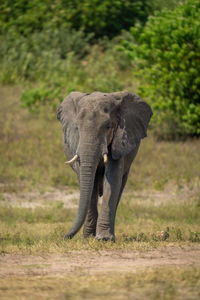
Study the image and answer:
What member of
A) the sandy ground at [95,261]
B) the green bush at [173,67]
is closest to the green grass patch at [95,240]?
the sandy ground at [95,261]

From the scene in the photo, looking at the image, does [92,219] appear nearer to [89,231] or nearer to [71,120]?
[89,231]

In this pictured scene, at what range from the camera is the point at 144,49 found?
17.5 m

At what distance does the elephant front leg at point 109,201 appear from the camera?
8406 millimetres

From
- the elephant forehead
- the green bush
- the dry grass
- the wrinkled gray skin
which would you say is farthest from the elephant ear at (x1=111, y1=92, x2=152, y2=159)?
the green bush

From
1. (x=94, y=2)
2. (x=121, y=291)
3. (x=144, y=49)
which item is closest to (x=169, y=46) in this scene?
(x=144, y=49)

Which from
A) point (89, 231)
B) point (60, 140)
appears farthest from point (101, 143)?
point (60, 140)

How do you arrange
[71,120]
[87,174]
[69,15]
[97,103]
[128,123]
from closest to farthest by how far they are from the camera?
[87,174] < [97,103] < [71,120] < [128,123] < [69,15]

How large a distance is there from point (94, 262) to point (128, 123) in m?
2.84

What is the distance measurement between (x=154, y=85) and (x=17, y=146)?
432 cm

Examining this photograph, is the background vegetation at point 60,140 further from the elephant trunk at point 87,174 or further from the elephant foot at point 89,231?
the elephant trunk at point 87,174

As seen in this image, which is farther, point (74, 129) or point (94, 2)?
point (94, 2)

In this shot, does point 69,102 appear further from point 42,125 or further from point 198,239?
point 42,125

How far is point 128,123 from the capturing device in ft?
29.3

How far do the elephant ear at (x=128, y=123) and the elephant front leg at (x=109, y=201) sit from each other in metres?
0.21
